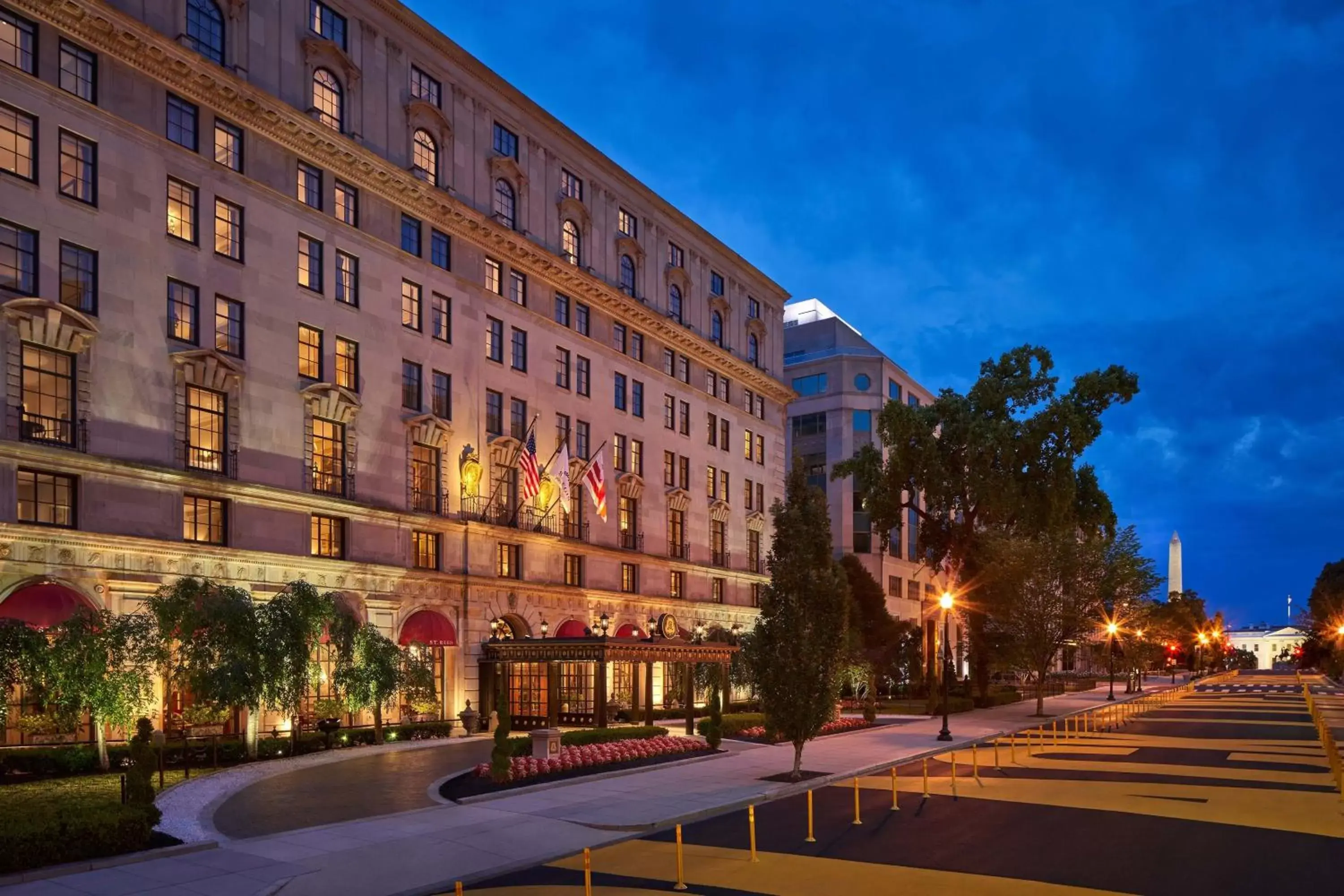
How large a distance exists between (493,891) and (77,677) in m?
16.4

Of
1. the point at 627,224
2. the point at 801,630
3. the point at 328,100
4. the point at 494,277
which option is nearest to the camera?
the point at 801,630

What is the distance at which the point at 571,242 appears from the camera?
189 ft

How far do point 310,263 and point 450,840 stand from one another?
91.6 ft

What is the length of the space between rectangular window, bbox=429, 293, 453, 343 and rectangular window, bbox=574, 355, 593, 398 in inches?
391

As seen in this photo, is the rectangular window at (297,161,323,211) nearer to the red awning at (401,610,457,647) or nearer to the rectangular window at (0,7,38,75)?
the rectangular window at (0,7,38,75)

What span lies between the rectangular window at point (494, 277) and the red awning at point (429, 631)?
15.3 m

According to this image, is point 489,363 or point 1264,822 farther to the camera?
point 489,363

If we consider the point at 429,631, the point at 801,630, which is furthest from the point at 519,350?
the point at 801,630

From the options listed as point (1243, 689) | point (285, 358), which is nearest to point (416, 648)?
point (285, 358)

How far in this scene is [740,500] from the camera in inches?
2938

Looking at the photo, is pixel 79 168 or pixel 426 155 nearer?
pixel 79 168

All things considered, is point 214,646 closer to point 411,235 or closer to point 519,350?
point 411,235

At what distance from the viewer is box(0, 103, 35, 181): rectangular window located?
31781 millimetres

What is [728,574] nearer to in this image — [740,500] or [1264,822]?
[740,500]
